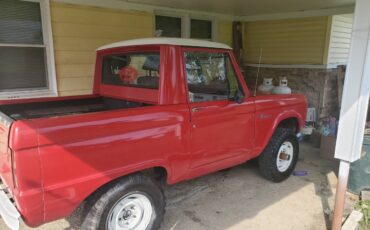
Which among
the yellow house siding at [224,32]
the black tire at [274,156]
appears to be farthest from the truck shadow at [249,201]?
the yellow house siding at [224,32]

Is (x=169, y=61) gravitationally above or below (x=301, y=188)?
above

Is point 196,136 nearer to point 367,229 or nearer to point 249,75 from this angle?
point 367,229

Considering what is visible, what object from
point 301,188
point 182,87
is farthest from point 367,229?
point 182,87

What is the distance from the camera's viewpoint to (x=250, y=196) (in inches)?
151

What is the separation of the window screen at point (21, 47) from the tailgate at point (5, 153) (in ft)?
8.11

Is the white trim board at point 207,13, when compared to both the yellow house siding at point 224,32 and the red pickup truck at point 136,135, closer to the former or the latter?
the yellow house siding at point 224,32

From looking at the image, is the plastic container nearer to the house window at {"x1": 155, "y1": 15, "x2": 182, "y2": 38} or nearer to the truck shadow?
the truck shadow

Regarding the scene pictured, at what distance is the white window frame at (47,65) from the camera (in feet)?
14.6

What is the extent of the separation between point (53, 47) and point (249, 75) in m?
5.11

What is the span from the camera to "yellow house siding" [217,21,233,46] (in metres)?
7.25

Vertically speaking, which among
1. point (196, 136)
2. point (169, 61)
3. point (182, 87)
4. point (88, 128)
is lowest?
point (196, 136)

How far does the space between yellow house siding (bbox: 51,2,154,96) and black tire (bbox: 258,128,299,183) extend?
321 cm

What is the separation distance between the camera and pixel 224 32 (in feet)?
24.3

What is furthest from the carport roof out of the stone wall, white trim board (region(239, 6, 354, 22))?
the stone wall
